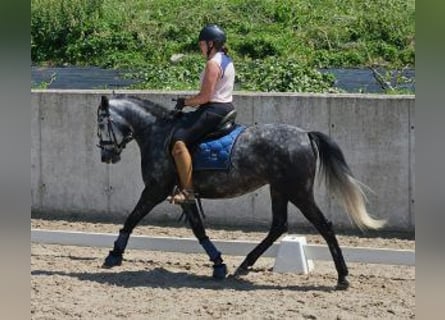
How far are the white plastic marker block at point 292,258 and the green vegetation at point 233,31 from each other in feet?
47.6

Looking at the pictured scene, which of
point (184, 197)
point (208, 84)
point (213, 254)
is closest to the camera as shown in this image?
point (208, 84)

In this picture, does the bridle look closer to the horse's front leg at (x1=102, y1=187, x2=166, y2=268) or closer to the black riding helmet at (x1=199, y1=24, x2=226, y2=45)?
the horse's front leg at (x1=102, y1=187, x2=166, y2=268)

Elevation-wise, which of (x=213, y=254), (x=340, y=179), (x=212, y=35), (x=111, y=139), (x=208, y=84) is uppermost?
(x=212, y=35)

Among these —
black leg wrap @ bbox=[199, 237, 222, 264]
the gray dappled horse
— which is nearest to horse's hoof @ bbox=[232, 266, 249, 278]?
the gray dappled horse

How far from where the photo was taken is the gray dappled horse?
6672 millimetres

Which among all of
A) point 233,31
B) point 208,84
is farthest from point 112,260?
point 233,31

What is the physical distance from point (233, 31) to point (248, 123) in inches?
660

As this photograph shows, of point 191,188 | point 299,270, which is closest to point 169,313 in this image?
point 191,188

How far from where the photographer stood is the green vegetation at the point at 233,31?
23.9 m

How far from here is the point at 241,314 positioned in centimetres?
568

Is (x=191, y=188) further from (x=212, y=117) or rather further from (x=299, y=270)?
(x=299, y=270)

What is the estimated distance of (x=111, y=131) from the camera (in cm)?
712

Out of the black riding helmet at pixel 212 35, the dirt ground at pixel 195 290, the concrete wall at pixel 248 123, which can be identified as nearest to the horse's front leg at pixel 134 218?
the dirt ground at pixel 195 290

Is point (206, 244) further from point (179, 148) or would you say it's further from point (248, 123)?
point (248, 123)
